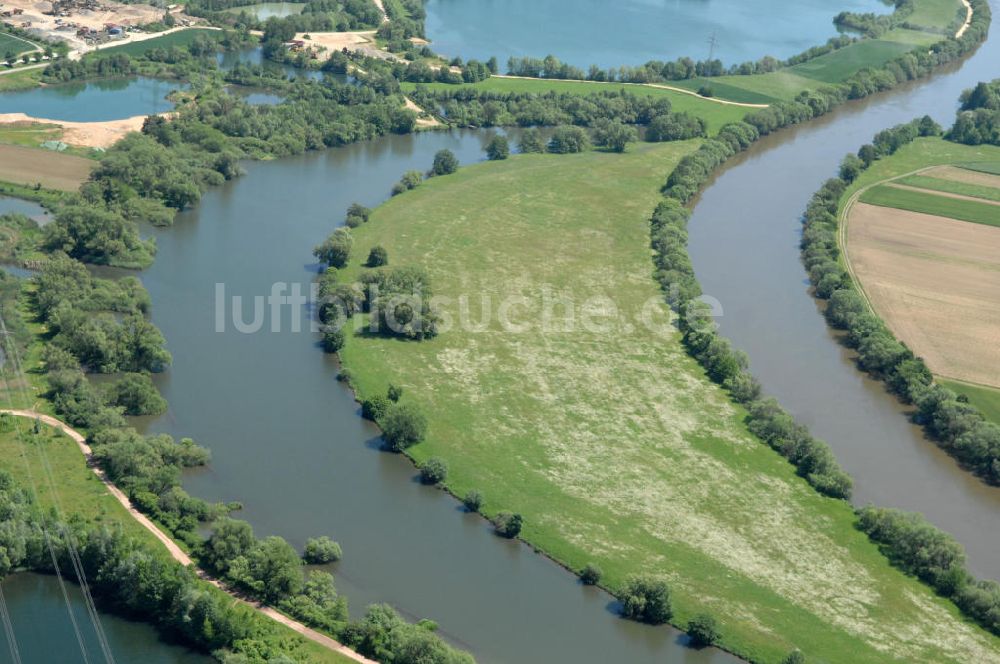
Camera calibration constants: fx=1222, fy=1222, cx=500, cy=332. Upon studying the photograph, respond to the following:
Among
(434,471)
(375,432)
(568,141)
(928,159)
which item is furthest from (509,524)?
(928,159)

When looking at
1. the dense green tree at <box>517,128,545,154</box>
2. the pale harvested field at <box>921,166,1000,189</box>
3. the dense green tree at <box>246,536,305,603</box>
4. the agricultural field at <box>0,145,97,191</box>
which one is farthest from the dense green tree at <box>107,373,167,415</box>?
the pale harvested field at <box>921,166,1000,189</box>

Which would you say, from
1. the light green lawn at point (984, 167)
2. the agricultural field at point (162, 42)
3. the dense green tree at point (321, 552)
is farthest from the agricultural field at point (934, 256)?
the agricultural field at point (162, 42)

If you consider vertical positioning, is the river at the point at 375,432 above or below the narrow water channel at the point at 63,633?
above

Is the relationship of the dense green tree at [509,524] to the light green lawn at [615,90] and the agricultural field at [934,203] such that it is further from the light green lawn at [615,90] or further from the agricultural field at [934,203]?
the light green lawn at [615,90]

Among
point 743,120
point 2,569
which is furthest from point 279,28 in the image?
point 2,569

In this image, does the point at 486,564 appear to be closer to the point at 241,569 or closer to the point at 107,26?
the point at 241,569

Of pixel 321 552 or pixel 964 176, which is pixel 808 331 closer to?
pixel 964 176

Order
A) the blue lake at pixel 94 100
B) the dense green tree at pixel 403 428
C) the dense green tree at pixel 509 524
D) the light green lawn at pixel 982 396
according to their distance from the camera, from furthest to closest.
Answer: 1. the blue lake at pixel 94 100
2. the light green lawn at pixel 982 396
3. the dense green tree at pixel 403 428
4. the dense green tree at pixel 509 524
